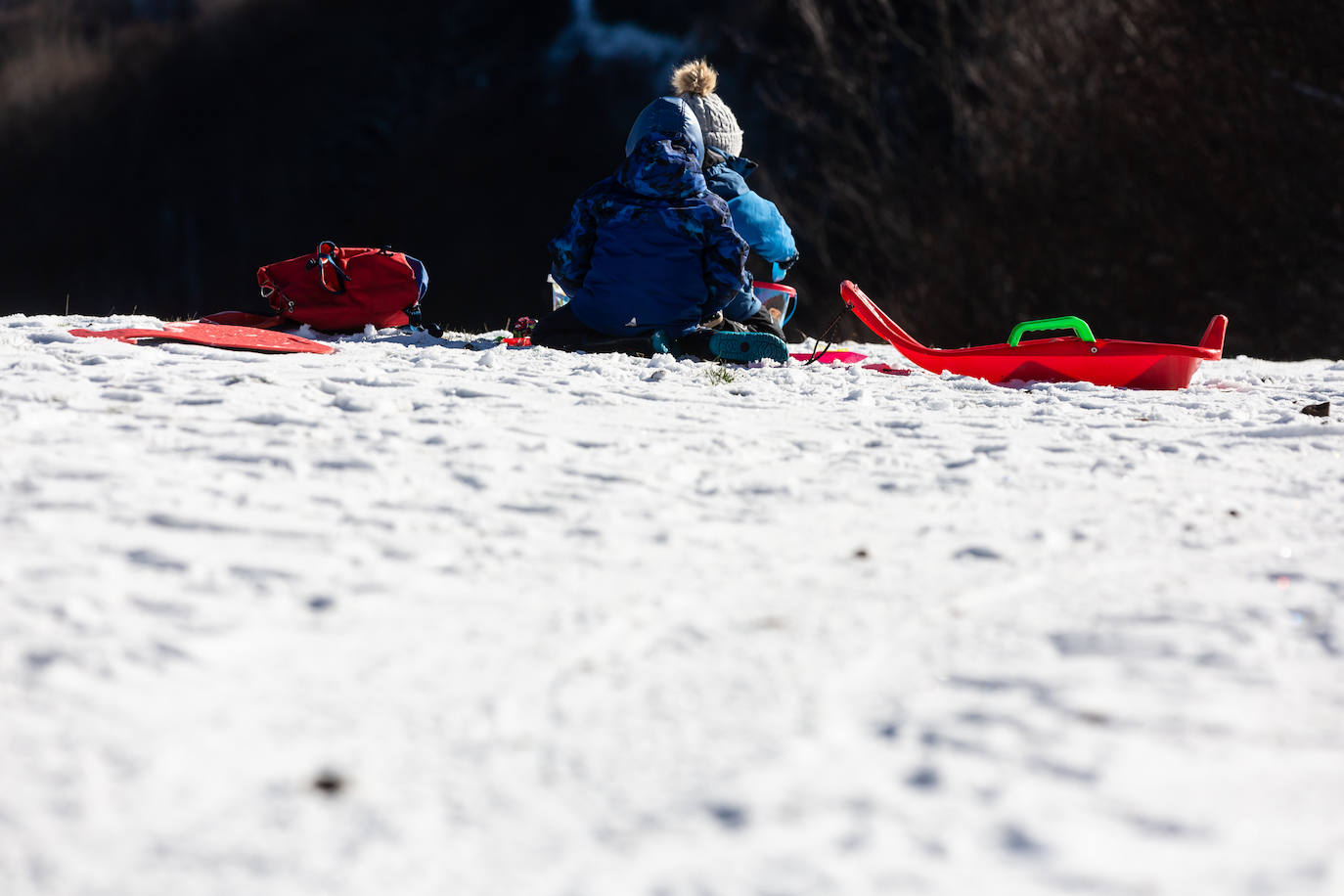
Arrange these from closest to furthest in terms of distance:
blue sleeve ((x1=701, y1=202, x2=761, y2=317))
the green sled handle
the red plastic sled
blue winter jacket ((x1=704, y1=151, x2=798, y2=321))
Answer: the red plastic sled, the green sled handle, blue sleeve ((x1=701, y1=202, x2=761, y2=317)), blue winter jacket ((x1=704, y1=151, x2=798, y2=321))

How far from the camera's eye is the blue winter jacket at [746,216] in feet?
16.9

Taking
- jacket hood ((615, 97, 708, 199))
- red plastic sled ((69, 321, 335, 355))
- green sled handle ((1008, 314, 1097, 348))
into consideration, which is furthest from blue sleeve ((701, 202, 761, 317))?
red plastic sled ((69, 321, 335, 355))

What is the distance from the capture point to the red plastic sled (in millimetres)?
4012

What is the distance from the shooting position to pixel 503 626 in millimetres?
1619

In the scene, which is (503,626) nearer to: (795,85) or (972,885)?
(972,885)

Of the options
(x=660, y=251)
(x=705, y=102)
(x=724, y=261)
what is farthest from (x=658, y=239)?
(x=705, y=102)

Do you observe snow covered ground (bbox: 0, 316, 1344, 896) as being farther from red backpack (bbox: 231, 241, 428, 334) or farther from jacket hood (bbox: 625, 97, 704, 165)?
red backpack (bbox: 231, 241, 428, 334)

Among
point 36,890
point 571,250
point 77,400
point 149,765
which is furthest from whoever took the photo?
point 571,250

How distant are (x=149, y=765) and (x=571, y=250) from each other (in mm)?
3871

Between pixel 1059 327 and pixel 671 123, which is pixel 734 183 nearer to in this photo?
pixel 671 123

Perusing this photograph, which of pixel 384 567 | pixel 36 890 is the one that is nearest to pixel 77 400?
pixel 384 567

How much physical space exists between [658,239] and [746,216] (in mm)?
707

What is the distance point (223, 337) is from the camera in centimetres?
411

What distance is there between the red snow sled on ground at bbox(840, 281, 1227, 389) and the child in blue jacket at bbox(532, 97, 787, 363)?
57 centimetres
